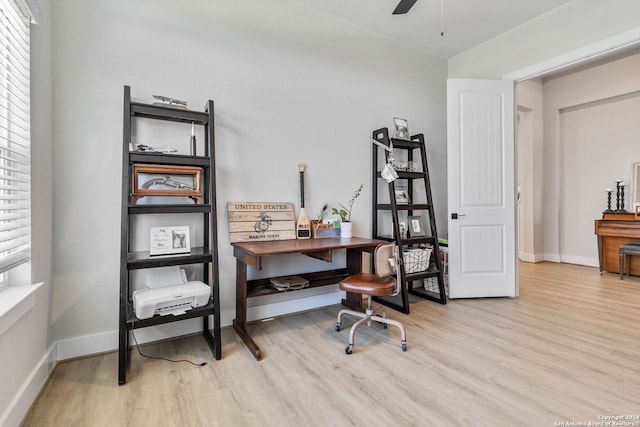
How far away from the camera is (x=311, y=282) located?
103 inches

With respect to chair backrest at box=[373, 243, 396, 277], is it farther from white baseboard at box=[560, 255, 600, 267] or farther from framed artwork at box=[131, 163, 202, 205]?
white baseboard at box=[560, 255, 600, 267]

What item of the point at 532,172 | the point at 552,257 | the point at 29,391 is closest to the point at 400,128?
the point at 532,172

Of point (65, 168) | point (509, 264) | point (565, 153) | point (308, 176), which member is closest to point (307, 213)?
point (308, 176)

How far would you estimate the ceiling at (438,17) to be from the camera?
2834 mm

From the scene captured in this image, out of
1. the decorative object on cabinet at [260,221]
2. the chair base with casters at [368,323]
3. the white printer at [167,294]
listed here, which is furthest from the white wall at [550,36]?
the white printer at [167,294]

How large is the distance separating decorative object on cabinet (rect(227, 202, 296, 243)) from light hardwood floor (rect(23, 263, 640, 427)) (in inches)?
29.0

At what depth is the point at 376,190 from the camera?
325 centimetres

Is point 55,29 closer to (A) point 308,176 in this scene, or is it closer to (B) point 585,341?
(A) point 308,176

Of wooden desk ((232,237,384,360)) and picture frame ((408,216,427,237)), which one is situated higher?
picture frame ((408,216,427,237))

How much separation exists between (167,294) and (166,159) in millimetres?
843

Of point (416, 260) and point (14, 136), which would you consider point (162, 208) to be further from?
point (416, 260)

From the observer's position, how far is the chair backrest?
6.81 ft

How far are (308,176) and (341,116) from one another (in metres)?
0.72

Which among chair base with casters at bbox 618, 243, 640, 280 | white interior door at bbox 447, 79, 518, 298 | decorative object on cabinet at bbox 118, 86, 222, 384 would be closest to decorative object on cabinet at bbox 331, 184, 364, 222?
white interior door at bbox 447, 79, 518, 298
